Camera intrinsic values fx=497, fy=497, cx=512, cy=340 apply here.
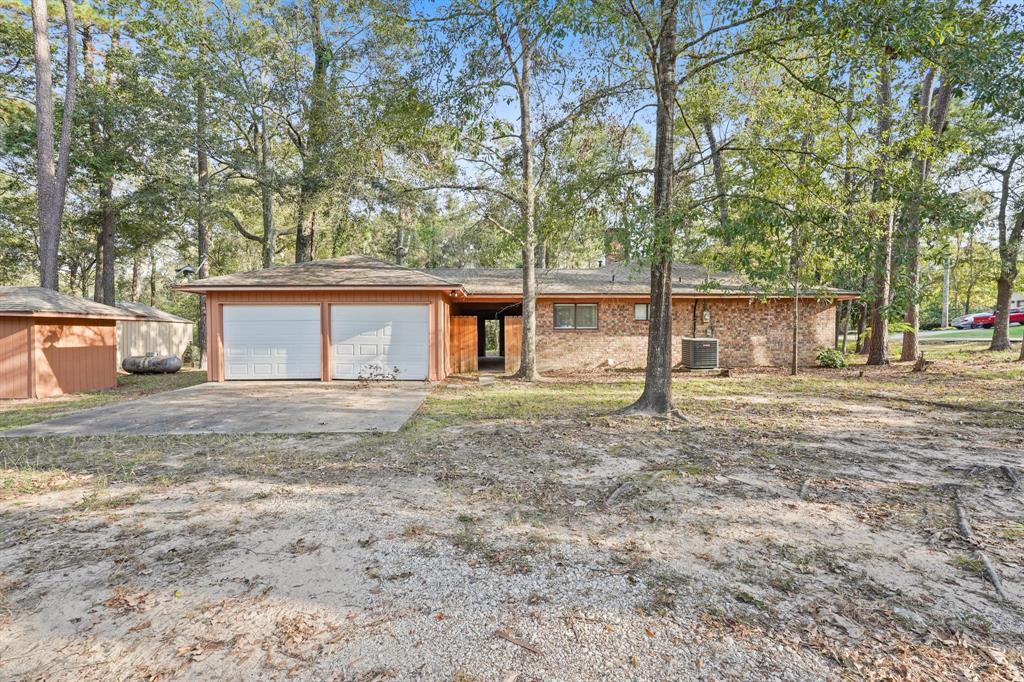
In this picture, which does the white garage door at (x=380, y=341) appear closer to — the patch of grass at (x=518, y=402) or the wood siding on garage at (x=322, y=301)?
the wood siding on garage at (x=322, y=301)

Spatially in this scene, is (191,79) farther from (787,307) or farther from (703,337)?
(787,307)

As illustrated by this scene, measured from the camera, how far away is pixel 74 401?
9.87m

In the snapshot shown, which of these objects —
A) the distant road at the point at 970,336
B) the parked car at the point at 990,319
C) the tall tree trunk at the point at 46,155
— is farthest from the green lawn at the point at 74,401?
the parked car at the point at 990,319

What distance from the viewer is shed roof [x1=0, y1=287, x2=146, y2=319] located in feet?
33.3

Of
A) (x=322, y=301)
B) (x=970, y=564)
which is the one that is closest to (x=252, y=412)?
(x=322, y=301)

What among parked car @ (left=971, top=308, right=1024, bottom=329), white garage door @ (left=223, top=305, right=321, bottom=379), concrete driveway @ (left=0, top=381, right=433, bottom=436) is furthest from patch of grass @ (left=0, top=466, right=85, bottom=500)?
parked car @ (left=971, top=308, right=1024, bottom=329)

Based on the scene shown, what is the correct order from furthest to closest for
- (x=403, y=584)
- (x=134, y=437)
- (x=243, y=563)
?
1. (x=134, y=437)
2. (x=243, y=563)
3. (x=403, y=584)

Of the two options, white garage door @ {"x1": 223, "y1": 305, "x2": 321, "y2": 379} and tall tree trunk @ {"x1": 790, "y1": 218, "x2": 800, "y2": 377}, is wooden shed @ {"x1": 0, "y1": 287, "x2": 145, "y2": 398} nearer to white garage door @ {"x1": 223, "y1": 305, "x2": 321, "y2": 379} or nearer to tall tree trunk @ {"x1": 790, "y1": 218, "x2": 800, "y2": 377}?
white garage door @ {"x1": 223, "y1": 305, "x2": 321, "y2": 379}

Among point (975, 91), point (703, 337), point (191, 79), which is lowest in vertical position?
point (703, 337)

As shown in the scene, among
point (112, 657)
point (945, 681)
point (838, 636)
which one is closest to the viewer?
point (945, 681)

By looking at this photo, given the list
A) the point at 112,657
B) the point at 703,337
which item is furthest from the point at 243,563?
the point at 703,337

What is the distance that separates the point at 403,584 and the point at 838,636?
82.7 inches

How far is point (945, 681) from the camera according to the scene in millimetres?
1936

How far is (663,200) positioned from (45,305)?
12.6 m
